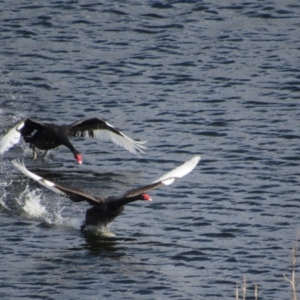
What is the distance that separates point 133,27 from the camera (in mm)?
22844

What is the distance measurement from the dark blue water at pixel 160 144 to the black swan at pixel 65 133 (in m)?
0.29

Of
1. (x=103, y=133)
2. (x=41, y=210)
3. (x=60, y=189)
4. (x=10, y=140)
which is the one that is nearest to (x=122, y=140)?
(x=103, y=133)

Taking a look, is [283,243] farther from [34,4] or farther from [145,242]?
[34,4]

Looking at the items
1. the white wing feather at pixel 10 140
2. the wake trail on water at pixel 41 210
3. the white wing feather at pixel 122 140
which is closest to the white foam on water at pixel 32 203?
the wake trail on water at pixel 41 210

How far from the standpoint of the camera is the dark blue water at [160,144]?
1131 centimetres

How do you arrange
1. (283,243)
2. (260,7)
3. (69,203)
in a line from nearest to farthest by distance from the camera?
(283,243)
(69,203)
(260,7)

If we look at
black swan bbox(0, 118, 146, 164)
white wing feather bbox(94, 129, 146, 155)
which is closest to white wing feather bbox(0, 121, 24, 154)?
black swan bbox(0, 118, 146, 164)

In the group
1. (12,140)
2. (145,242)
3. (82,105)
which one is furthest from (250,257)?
(82,105)

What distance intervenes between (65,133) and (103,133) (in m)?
0.79

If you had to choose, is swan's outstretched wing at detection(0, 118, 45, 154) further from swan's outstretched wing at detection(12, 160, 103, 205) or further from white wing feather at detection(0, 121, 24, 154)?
swan's outstretched wing at detection(12, 160, 103, 205)

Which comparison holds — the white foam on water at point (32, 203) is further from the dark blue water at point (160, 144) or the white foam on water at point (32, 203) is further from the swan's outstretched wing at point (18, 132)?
the swan's outstretched wing at point (18, 132)

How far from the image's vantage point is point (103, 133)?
53.0 ft

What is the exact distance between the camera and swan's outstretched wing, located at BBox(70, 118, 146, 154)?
1580cm

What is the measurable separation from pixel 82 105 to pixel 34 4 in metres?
6.81
